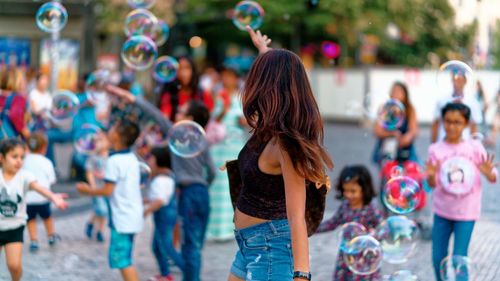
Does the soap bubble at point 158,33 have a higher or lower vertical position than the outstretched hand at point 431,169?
higher

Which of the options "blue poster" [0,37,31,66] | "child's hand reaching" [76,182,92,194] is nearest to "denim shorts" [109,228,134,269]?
"child's hand reaching" [76,182,92,194]

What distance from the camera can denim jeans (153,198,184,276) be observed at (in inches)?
264

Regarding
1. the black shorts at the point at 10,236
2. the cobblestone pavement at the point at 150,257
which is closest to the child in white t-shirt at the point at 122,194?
the black shorts at the point at 10,236

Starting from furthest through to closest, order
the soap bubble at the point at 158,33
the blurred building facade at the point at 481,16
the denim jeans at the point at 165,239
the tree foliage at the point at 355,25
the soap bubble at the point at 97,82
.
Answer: the blurred building facade at the point at 481,16, the tree foliage at the point at 355,25, the soap bubble at the point at 97,82, the soap bubble at the point at 158,33, the denim jeans at the point at 165,239

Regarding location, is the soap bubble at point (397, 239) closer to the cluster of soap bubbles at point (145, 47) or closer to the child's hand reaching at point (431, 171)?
the child's hand reaching at point (431, 171)

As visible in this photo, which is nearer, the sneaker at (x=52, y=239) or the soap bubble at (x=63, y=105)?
the sneaker at (x=52, y=239)

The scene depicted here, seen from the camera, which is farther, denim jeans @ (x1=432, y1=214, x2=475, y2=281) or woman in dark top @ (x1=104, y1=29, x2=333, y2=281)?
denim jeans @ (x1=432, y1=214, x2=475, y2=281)

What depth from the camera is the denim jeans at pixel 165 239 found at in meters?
6.70

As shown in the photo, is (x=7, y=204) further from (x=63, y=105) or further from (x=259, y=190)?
(x=63, y=105)

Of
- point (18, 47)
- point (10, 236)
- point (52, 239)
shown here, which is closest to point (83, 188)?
point (10, 236)

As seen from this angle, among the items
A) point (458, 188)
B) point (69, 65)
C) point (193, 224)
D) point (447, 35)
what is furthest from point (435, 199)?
point (447, 35)

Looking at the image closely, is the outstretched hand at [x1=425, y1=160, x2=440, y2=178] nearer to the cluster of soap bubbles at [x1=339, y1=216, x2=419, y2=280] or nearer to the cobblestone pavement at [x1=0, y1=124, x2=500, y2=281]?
the cluster of soap bubbles at [x1=339, y1=216, x2=419, y2=280]

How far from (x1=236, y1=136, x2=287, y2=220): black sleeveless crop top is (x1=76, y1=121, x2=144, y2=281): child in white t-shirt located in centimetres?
251

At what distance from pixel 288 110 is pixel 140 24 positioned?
547 centimetres
